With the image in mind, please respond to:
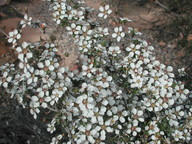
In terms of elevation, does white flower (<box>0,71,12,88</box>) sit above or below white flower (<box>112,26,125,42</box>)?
below

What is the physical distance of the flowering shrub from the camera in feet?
10.9

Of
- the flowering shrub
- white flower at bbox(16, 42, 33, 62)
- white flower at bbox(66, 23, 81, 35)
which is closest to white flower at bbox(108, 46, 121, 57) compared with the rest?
the flowering shrub

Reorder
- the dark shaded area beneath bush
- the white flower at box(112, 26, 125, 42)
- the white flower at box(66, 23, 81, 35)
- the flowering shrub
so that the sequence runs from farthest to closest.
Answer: the dark shaded area beneath bush → the white flower at box(112, 26, 125, 42) → the white flower at box(66, 23, 81, 35) → the flowering shrub

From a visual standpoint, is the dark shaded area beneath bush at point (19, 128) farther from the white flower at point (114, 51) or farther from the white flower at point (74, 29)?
the white flower at point (114, 51)

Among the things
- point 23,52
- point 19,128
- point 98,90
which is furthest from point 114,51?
point 19,128

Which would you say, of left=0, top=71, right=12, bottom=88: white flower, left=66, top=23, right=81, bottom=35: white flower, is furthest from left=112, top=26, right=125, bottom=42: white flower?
left=0, top=71, right=12, bottom=88: white flower

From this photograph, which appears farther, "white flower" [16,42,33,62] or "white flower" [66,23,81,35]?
"white flower" [66,23,81,35]

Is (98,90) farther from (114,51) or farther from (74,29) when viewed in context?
(74,29)

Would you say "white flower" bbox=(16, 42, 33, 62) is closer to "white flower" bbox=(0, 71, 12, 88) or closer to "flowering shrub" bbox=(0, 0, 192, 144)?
"flowering shrub" bbox=(0, 0, 192, 144)

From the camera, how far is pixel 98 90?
3252 millimetres

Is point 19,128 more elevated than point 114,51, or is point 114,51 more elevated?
point 114,51

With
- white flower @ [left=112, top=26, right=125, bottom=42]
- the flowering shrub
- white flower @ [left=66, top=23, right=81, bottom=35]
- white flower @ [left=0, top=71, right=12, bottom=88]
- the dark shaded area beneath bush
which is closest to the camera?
the flowering shrub

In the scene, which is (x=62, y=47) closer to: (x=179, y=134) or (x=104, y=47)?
(x=104, y=47)

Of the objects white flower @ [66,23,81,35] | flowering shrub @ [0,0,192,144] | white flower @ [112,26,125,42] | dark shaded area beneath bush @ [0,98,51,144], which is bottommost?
dark shaded area beneath bush @ [0,98,51,144]
